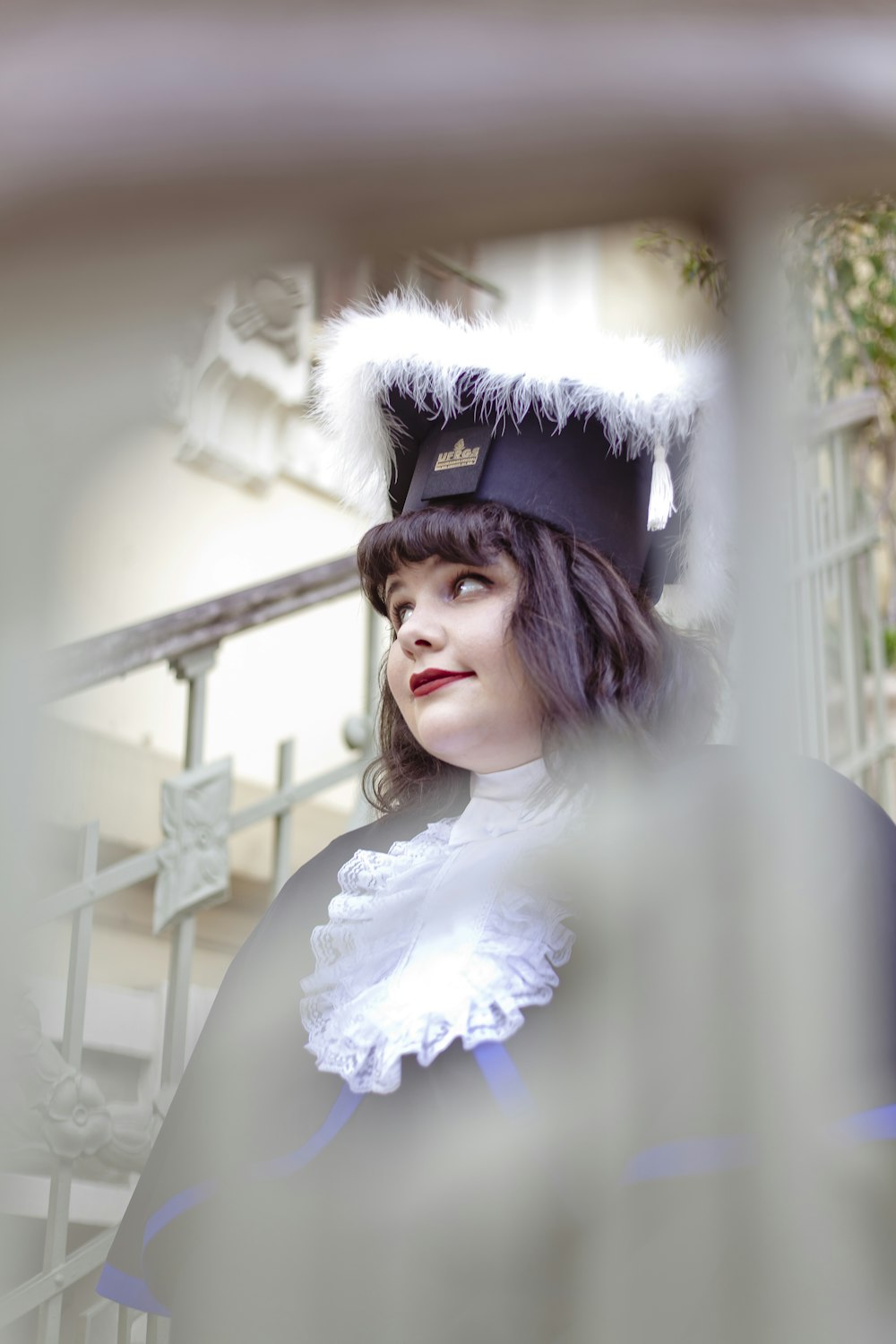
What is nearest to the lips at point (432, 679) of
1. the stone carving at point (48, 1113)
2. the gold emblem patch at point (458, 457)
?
the gold emblem patch at point (458, 457)

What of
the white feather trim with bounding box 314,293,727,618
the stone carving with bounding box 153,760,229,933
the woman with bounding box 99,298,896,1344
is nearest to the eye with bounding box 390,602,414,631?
the woman with bounding box 99,298,896,1344

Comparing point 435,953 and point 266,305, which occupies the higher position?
point 266,305

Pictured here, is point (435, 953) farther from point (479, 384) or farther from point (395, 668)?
point (479, 384)

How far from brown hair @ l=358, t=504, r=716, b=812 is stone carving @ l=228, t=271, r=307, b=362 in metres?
0.50

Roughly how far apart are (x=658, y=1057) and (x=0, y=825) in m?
0.27

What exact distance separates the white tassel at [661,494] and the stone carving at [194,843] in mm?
778

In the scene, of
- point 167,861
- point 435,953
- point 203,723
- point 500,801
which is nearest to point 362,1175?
point 435,953

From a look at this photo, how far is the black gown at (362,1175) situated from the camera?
0.61 meters

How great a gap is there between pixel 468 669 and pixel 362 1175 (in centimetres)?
42

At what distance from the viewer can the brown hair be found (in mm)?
1055

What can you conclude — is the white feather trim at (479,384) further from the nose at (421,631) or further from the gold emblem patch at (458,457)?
the nose at (421,631)

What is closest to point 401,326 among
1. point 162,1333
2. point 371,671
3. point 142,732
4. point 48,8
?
point 142,732

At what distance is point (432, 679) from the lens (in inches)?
45.0

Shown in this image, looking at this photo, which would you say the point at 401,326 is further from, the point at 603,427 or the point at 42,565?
the point at 42,565
